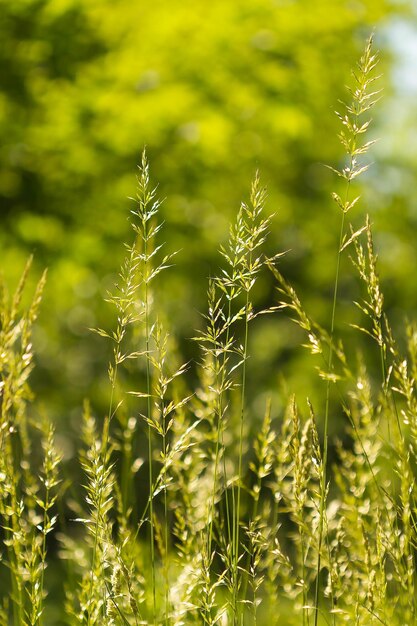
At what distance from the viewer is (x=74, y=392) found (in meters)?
9.00

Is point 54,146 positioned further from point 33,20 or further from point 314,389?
point 314,389

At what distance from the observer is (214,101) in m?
6.59

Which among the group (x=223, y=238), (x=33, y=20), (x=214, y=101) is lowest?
(x=223, y=238)

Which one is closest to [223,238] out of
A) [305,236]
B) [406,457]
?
[305,236]

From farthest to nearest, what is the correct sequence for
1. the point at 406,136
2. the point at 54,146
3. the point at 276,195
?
the point at 406,136
the point at 276,195
the point at 54,146

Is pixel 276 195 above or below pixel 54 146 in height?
below

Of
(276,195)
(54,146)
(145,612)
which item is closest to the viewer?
(145,612)

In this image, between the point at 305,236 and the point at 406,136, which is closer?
the point at 305,236

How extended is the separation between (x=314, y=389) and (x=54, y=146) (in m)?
4.55

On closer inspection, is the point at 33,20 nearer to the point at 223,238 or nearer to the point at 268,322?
the point at 223,238

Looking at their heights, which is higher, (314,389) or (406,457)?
(406,457)

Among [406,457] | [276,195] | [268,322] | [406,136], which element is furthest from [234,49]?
[406,136]

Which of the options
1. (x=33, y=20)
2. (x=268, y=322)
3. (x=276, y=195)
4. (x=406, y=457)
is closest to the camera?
(x=406, y=457)

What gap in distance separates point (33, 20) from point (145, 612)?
13.5ft
